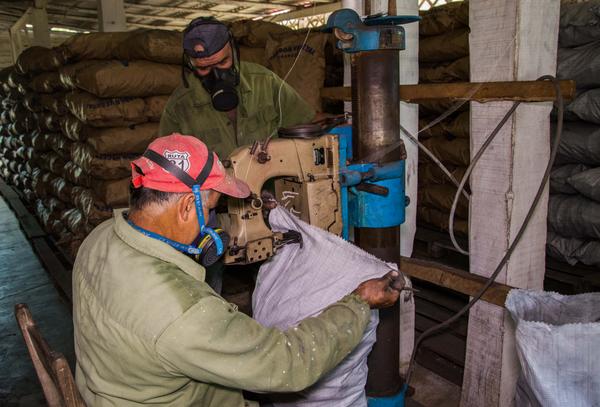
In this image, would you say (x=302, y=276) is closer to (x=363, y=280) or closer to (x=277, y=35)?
(x=363, y=280)

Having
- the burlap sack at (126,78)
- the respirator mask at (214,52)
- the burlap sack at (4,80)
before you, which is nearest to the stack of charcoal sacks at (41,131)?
the burlap sack at (4,80)

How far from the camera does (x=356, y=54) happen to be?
137 cm

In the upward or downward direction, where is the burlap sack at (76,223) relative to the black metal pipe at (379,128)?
downward

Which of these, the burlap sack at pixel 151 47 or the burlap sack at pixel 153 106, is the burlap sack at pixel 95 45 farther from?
the burlap sack at pixel 153 106

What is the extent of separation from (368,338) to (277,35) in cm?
314

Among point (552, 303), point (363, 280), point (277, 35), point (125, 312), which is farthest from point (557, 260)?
point (125, 312)

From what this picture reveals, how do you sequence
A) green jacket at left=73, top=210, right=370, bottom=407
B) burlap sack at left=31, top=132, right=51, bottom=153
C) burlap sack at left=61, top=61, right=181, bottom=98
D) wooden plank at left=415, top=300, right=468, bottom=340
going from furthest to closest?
burlap sack at left=31, top=132, right=51, bottom=153, burlap sack at left=61, top=61, right=181, bottom=98, wooden plank at left=415, top=300, right=468, bottom=340, green jacket at left=73, top=210, right=370, bottom=407

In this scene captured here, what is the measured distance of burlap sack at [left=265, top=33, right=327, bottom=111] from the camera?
375cm

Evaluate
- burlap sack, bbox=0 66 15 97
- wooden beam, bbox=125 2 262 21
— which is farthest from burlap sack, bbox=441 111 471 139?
wooden beam, bbox=125 2 262 21

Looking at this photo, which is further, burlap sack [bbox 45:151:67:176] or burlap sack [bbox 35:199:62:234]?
burlap sack [bbox 35:199:62:234]

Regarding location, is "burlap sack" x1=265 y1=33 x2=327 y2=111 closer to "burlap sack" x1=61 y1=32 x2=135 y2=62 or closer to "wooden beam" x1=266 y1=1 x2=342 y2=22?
"burlap sack" x1=61 y1=32 x2=135 y2=62

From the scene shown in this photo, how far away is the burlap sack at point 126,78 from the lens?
3.51 m

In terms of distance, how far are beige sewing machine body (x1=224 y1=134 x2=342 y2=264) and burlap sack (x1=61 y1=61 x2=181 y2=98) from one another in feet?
8.32

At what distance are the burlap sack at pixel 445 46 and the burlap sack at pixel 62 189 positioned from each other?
3359mm
